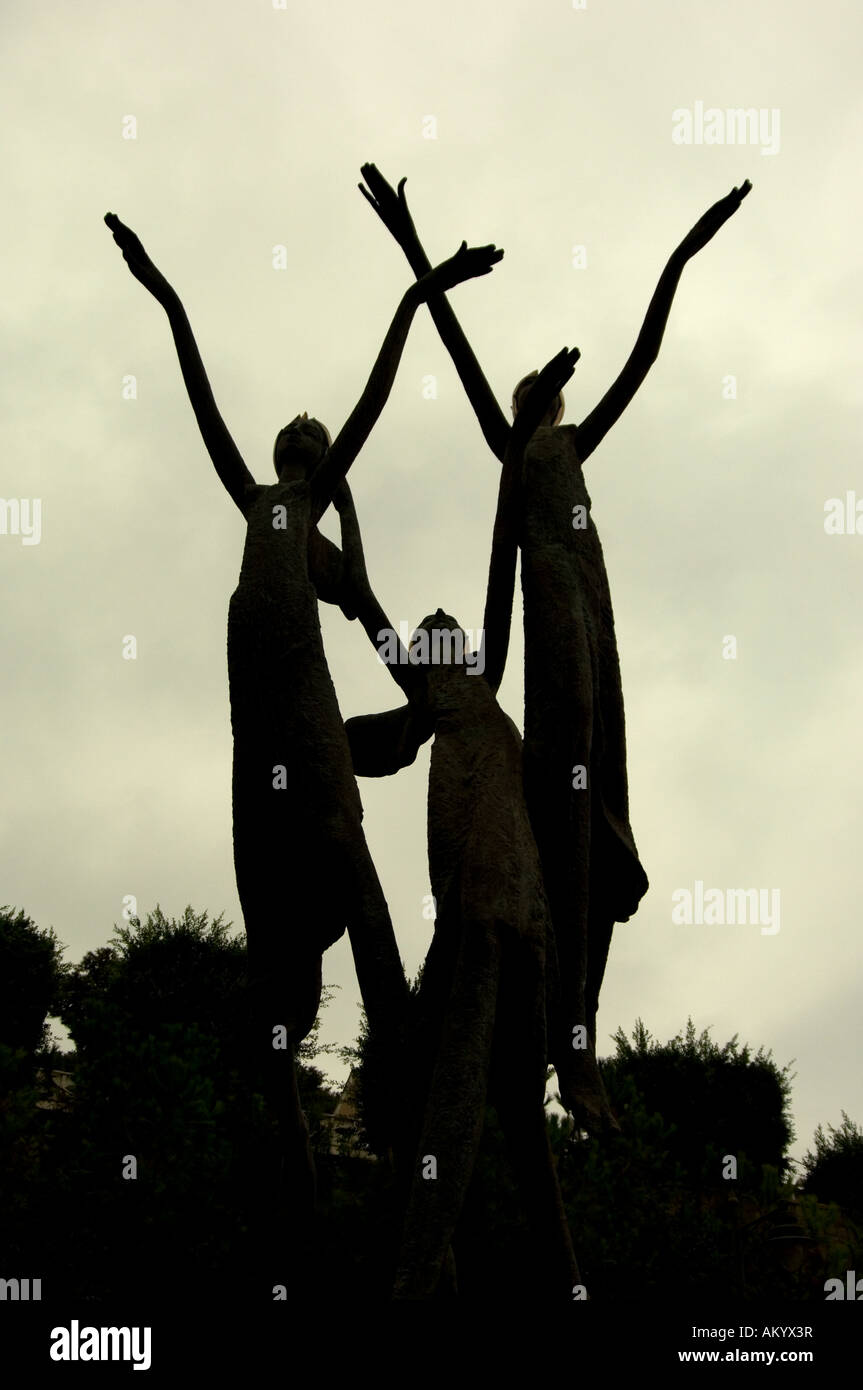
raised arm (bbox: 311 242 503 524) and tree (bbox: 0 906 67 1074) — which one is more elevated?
raised arm (bbox: 311 242 503 524)

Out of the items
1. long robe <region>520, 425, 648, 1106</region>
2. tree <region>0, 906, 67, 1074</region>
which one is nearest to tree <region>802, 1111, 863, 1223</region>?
tree <region>0, 906, 67, 1074</region>

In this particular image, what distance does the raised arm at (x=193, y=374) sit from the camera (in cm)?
757

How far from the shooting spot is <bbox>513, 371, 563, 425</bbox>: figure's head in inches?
306

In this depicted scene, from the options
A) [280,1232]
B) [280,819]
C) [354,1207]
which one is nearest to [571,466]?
[280,819]

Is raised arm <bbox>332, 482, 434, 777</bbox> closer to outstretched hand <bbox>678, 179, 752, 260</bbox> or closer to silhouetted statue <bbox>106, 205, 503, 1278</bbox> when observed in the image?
silhouetted statue <bbox>106, 205, 503, 1278</bbox>

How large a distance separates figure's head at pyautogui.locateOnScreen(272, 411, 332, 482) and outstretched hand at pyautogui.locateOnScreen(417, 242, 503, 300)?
38.6 inches

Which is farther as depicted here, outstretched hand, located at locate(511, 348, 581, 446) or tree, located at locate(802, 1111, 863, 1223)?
tree, located at locate(802, 1111, 863, 1223)

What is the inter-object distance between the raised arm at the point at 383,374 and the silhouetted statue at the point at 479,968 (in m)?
0.78

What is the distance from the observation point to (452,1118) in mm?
5367

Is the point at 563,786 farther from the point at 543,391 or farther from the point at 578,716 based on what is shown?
the point at 543,391

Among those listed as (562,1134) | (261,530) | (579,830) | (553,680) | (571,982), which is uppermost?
(261,530)

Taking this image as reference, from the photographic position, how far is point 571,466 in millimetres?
7223
